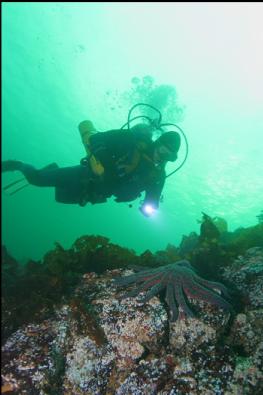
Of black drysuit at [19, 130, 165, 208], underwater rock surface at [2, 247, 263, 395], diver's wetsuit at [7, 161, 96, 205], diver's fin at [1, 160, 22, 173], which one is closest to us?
underwater rock surface at [2, 247, 263, 395]

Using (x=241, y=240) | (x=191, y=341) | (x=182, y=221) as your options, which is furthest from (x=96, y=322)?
(x=182, y=221)

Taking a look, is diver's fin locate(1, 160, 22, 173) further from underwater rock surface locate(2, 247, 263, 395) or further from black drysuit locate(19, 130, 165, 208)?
underwater rock surface locate(2, 247, 263, 395)

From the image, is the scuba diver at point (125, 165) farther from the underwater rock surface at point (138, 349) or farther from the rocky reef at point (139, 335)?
the underwater rock surface at point (138, 349)

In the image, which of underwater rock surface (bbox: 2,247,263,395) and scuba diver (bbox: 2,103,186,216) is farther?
scuba diver (bbox: 2,103,186,216)

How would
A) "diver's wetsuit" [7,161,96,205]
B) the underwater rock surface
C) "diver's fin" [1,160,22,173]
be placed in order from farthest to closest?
"diver's wetsuit" [7,161,96,205]
"diver's fin" [1,160,22,173]
the underwater rock surface

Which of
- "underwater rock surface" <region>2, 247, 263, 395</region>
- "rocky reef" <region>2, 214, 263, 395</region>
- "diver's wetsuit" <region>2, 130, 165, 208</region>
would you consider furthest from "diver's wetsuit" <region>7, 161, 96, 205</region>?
"underwater rock surface" <region>2, 247, 263, 395</region>

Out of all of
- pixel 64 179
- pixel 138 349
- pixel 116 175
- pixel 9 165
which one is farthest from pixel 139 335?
pixel 64 179

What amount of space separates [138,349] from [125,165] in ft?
13.3

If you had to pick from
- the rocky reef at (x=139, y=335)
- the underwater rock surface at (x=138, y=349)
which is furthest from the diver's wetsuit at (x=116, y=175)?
the underwater rock surface at (x=138, y=349)

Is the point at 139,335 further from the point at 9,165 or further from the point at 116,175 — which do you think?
the point at 116,175

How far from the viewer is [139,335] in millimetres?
3254

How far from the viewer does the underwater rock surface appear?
301cm

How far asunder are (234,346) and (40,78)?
1585 inches

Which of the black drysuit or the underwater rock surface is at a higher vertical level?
the black drysuit
